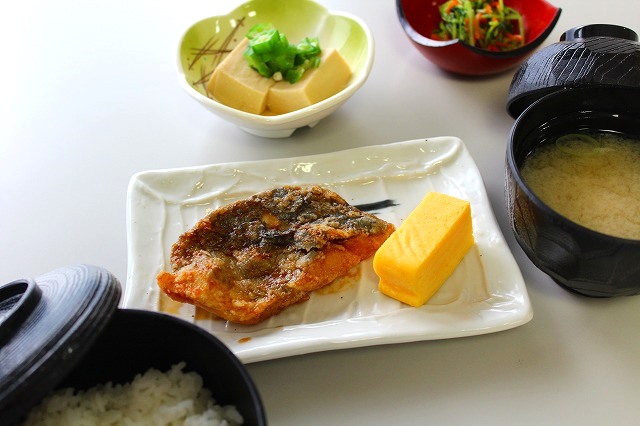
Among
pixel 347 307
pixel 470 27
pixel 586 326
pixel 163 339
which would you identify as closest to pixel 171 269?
pixel 163 339

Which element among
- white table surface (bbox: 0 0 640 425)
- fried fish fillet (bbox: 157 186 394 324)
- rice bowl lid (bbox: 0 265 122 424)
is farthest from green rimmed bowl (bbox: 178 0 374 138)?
rice bowl lid (bbox: 0 265 122 424)

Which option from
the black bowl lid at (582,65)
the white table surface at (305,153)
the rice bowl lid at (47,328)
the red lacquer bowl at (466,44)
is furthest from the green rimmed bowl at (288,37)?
Result: the rice bowl lid at (47,328)

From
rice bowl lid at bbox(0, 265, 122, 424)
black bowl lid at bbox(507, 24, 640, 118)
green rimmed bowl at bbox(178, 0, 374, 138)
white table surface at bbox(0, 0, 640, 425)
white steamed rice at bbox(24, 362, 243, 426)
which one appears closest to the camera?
rice bowl lid at bbox(0, 265, 122, 424)

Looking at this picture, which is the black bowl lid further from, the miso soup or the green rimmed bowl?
the green rimmed bowl

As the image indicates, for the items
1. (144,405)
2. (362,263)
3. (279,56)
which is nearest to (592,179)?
(362,263)

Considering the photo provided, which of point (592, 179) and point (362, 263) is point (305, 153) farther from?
point (592, 179)
